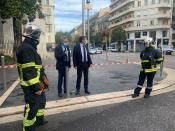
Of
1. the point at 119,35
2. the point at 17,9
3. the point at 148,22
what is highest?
the point at 148,22

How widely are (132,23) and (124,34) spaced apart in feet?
13.6

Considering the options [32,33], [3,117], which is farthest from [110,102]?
[32,33]

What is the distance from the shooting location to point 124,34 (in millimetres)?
85375

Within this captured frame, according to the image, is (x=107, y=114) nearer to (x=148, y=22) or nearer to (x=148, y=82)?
(x=148, y=82)

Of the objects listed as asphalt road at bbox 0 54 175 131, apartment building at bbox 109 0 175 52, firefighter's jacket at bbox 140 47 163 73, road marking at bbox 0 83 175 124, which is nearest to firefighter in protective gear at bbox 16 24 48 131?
asphalt road at bbox 0 54 175 131

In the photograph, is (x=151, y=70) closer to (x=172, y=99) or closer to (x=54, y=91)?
(x=172, y=99)

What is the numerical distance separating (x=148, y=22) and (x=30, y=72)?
74775mm

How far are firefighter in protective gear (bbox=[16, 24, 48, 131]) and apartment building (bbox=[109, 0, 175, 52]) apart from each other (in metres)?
64.1

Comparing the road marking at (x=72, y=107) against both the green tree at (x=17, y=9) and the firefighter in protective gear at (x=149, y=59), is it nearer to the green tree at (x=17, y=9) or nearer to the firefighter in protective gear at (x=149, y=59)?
the firefighter in protective gear at (x=149, y=59)

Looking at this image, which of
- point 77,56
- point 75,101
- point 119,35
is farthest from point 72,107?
point 119,35

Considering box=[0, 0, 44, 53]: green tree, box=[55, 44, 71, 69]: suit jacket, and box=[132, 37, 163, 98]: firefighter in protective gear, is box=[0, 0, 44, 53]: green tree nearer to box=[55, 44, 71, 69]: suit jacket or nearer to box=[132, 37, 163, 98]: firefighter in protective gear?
box=[55, 44, 71, 69]: suit jacket

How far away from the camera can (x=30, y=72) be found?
4.98m

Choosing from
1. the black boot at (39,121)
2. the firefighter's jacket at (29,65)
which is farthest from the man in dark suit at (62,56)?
the firefighter's jacket at (29,65)

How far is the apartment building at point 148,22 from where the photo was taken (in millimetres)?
74000
